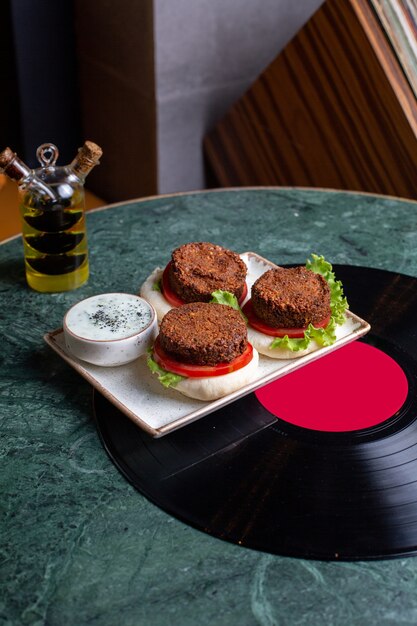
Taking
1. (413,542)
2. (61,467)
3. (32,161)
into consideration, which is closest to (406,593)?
(413,542)

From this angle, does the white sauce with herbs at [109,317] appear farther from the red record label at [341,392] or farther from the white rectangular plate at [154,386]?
the red record label at [341,392]

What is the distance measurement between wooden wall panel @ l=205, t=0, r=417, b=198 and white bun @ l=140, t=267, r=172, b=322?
1131mm

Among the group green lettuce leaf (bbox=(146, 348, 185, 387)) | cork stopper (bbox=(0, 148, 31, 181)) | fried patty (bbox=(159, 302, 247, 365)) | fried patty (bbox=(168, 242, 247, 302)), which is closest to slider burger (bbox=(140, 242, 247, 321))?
fried patty (bbox=(168, 242, 247, 302))

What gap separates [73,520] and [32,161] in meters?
2.58

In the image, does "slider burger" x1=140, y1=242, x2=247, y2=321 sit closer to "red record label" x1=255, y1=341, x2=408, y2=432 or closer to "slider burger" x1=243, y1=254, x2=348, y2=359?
"slider burger" x1=243, y1=254, x2=348, y2=359

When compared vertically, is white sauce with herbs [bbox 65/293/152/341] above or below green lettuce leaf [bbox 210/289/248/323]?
below

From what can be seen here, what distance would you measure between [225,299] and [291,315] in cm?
14

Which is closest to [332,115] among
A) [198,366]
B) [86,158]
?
[86,158]

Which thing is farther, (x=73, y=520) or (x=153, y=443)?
(x=153, y=443)

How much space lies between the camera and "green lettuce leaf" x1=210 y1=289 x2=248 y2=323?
152 cm

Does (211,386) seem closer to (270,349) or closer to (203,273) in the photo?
(270,349)

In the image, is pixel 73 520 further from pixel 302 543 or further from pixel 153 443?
pixel 302 543

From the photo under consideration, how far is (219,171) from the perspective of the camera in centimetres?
324

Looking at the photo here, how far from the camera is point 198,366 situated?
135cm
